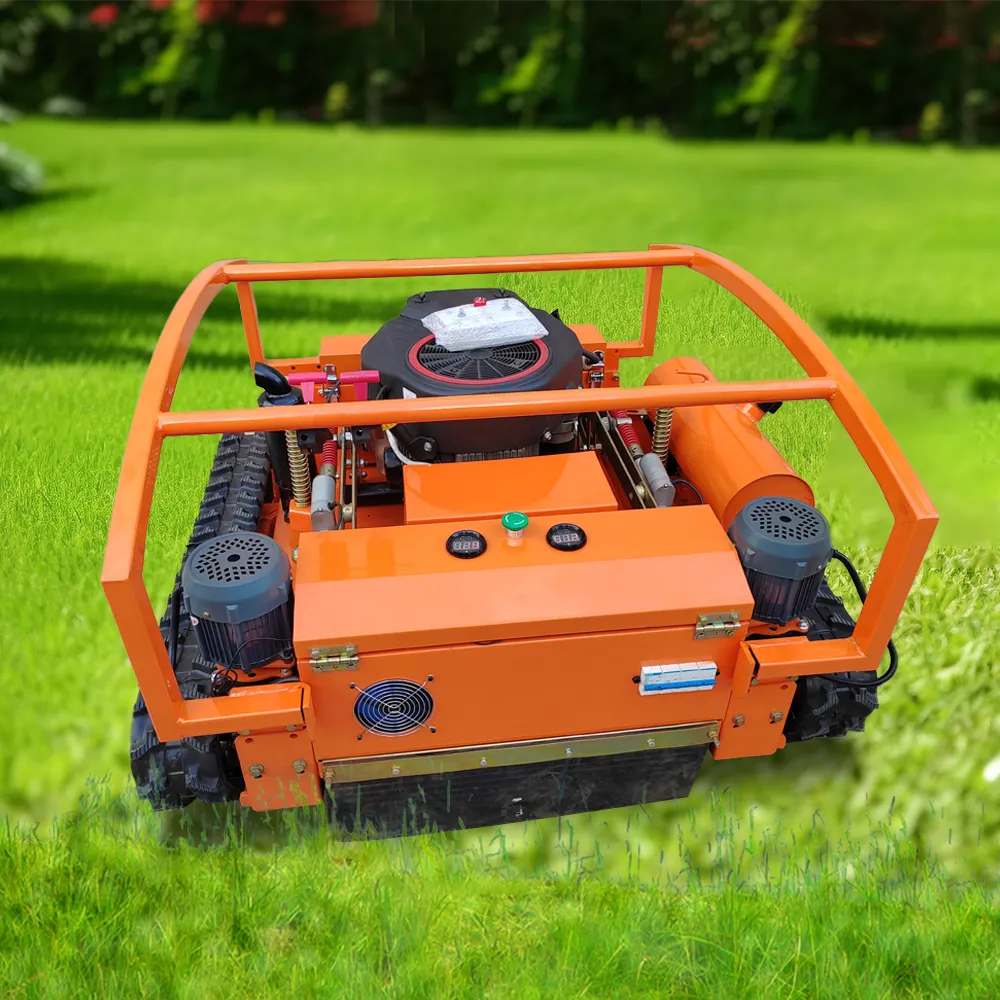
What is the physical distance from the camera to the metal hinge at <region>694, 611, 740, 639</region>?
251 cm

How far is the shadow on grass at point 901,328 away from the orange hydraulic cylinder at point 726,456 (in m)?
4.32

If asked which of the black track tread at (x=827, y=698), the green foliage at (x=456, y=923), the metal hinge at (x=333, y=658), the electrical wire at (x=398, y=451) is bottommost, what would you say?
the green foliage at (x=456, y=923)

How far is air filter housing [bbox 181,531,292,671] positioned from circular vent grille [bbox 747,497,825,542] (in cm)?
140

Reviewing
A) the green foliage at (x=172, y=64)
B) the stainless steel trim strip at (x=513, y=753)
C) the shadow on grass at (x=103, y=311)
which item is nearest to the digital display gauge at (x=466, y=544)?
the stainless steel trim strip at (x=513, y=753)

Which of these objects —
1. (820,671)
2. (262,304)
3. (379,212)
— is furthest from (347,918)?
(379,212)

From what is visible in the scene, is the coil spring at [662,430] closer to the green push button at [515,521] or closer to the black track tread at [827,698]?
the black track tread at [827,698]

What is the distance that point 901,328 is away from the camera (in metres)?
7.57

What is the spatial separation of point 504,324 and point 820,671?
5.17 ft

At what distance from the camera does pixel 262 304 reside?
26.7ft

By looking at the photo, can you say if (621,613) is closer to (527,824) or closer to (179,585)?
(527,824)

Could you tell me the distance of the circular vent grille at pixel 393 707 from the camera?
249 centimetres

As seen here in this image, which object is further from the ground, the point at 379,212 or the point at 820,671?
the point at 820,671

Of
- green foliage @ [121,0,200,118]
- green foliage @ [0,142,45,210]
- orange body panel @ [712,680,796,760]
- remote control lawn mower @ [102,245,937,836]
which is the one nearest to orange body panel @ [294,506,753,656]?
remote control lawn mower @ [102,245,937,836]

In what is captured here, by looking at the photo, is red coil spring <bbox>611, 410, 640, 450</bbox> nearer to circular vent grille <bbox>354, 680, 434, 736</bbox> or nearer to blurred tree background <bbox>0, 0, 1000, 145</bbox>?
circular vent grille <bbox>354, 680, 434, 736</bbox>
